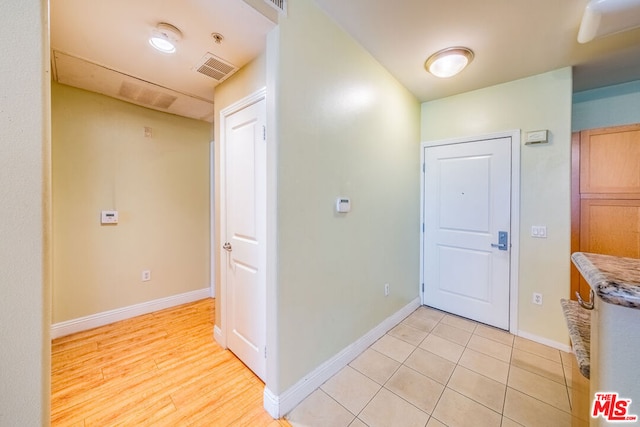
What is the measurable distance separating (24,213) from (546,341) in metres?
3.66

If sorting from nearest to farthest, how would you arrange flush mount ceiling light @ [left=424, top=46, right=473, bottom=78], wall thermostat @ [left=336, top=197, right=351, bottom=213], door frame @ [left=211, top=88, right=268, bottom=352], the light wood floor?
1. the light wood floor
2. wall thermostat @ [left=336, top=197, right=351, bottom=213]
3. flush mount ceiling light @ [left=424, top=46, right=473, bottom=78]
4. door frame @ [left=211, top=88, right=268, bottom=352]

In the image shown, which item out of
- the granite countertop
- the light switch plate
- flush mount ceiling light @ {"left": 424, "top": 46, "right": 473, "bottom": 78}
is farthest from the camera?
the light switch plate

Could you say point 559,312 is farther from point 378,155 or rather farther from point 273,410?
point 273,410

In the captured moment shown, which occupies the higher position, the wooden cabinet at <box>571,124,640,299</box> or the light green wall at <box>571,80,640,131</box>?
the light green wall at <box>571,80,640,131</box>

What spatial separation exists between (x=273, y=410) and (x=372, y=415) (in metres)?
0.61

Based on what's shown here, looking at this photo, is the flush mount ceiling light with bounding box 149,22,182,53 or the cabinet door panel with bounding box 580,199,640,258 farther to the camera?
the cabinet door panel with bounding box 580,199,640,258

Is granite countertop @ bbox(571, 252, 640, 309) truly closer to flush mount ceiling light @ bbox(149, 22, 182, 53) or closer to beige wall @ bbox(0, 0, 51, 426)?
beige wall @ bbox(0, 0, 51, 426)

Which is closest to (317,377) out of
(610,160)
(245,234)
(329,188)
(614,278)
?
(245,234)

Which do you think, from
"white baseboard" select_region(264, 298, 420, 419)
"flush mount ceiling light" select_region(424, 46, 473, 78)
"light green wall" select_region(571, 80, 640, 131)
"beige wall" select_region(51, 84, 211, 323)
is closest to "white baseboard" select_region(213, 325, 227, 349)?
"white baseboard" select_region(264, 298, 420, 419)

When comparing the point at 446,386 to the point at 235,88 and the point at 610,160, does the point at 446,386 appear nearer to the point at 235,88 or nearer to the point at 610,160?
the point at 610,160

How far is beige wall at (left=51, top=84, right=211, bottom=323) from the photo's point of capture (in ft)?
7.67

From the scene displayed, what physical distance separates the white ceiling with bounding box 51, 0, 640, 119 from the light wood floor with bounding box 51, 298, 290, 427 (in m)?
2.37

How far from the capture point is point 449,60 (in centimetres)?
203

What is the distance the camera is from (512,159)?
2.43m
